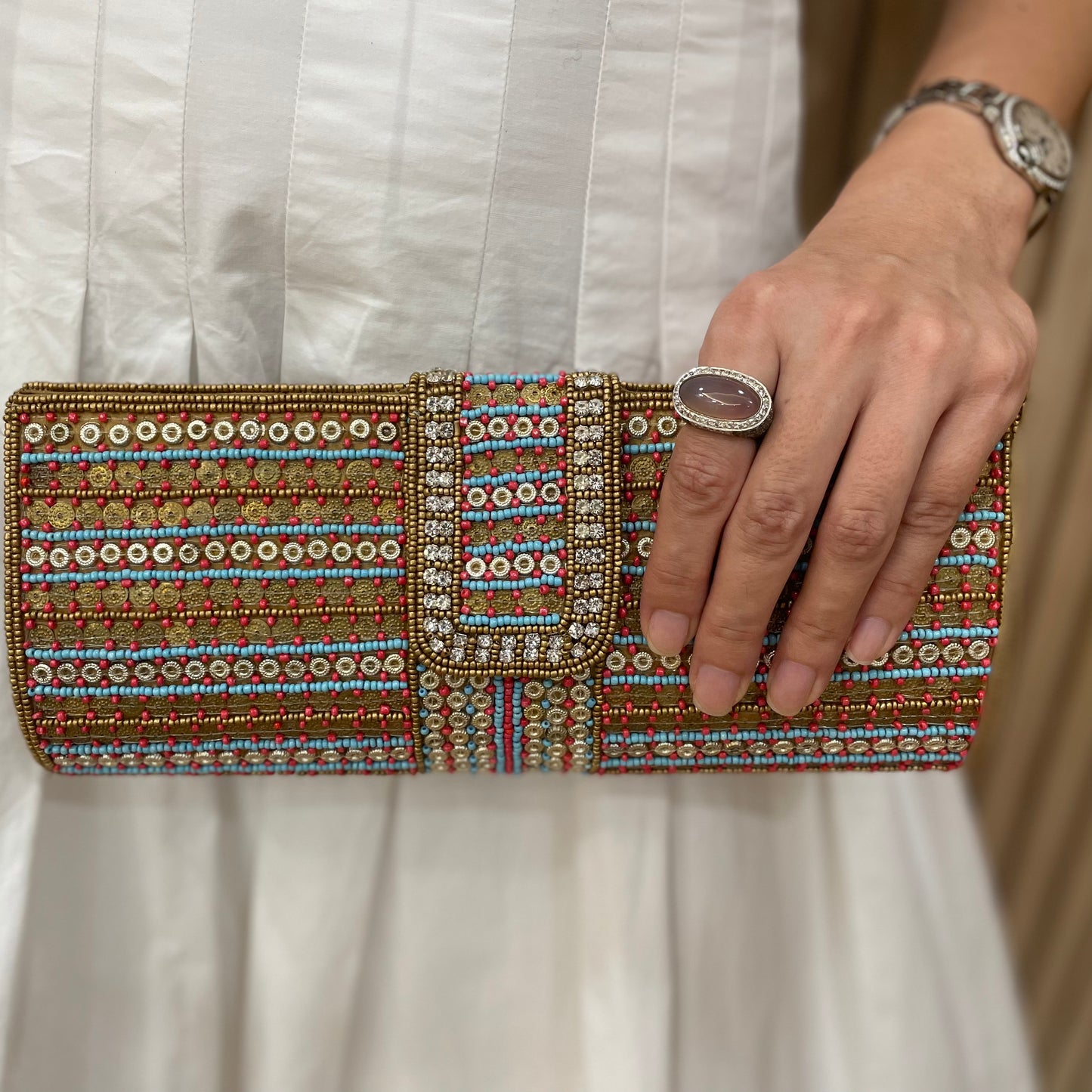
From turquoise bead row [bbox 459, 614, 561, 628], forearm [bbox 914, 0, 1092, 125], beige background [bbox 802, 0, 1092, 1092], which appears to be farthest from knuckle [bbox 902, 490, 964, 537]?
beige background [bbox 802, 0, 1092, 1092]

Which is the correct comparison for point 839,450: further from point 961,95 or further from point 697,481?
point 961,95

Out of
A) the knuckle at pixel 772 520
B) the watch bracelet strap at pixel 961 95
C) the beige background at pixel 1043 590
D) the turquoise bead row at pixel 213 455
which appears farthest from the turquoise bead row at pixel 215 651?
the beige background at pixel 1043 590

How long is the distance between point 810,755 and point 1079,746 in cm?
70

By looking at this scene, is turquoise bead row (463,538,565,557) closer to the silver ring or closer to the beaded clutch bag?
the beaded clutch bag

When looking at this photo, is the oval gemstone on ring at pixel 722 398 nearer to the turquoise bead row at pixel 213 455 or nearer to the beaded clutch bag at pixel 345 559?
the beaded clutch bag at pixel 345 559

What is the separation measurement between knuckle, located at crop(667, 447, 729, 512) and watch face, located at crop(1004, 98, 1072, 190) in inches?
12.6

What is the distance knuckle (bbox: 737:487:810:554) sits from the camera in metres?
0.43

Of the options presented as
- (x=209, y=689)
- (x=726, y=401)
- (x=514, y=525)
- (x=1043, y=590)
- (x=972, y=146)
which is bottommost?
(x=1043, y=590)

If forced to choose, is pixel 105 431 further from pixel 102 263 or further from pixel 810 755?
pixel 810 755

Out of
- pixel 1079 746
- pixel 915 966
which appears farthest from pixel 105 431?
pixel 1079 746

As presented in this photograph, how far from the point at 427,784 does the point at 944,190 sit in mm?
518

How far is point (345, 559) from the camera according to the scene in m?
0.49

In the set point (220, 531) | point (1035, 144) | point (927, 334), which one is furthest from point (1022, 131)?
point (220, 531)

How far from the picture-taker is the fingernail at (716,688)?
474mm
